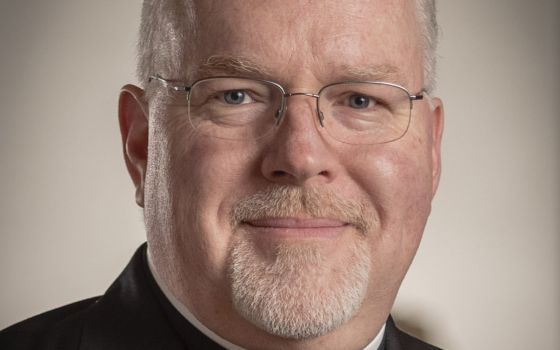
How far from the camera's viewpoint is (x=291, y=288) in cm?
280

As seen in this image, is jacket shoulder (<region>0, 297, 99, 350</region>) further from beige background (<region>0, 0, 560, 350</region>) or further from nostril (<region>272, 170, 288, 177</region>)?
beige background (<region>0, 0, 560, 350</region>)

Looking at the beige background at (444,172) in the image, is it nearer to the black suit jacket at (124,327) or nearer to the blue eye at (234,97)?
the black suit jacket at (124,327)

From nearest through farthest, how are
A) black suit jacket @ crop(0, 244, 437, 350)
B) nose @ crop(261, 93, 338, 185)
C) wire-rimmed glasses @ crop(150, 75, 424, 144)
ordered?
nose @ crop(261, 93, 338, 185)
wire-rimmed glasses @ crop(150, 75, 424, 144)
black suit jacket @ crop(0, 244, 437, 350)

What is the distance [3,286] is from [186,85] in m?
1.87

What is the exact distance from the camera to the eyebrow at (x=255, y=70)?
2.84 meters

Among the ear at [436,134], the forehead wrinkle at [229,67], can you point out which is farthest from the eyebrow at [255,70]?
the ear at [436,134]

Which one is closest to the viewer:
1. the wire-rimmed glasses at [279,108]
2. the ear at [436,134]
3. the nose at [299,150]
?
the nose at [299,150]

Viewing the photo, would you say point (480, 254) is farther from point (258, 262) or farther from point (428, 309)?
point (258, 262)

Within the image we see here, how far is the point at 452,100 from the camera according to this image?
5.00 m

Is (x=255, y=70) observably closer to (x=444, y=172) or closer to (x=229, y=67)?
(x=229, y=67)

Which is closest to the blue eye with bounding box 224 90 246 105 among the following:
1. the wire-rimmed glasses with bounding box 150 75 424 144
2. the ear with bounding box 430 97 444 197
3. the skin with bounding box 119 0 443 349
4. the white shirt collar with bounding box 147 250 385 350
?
the wire-rimmed glasses with bounding box 150 75 424 144

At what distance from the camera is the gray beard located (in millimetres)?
2801

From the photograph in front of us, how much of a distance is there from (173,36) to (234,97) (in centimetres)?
29

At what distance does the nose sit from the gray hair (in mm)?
390
